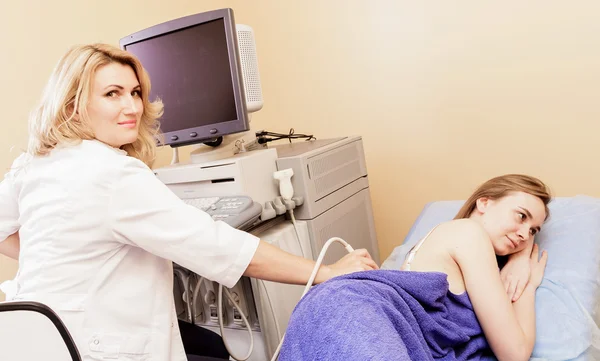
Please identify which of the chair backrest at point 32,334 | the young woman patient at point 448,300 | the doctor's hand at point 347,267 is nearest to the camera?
the chair backrest at point 32,334

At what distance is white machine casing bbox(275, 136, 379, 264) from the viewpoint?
1.67 metres

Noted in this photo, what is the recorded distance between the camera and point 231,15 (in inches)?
62.9

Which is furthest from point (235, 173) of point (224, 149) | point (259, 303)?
point (259, 303)

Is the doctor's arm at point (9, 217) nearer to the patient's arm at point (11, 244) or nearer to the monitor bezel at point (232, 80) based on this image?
the patient's arm at point (11, 244)

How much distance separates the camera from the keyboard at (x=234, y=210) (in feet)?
4.46

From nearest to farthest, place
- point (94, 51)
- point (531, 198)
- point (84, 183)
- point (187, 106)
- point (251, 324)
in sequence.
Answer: point (84, 183) < point (94, 51) < point (531, 198) < point (251, 324) < point (187, 106)

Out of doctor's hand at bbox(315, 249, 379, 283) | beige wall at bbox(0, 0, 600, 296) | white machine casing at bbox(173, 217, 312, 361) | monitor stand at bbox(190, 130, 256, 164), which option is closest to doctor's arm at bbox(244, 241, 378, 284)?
doctor's hand at bbox(315, 249, 379, 283)

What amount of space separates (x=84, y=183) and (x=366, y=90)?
1.70 metres

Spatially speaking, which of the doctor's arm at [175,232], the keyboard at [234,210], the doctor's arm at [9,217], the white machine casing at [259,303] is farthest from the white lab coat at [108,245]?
the white machine casing at [259,303]

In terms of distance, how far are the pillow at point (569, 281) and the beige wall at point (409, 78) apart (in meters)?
0.60

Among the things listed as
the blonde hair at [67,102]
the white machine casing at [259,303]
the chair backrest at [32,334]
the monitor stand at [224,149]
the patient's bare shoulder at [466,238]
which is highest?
the blonde hair at [67,102]

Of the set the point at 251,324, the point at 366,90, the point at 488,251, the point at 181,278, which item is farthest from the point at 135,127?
the point at 366,90

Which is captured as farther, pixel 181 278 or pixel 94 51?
pixel 181 278

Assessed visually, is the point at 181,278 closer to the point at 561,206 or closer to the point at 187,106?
the point at 187,106
